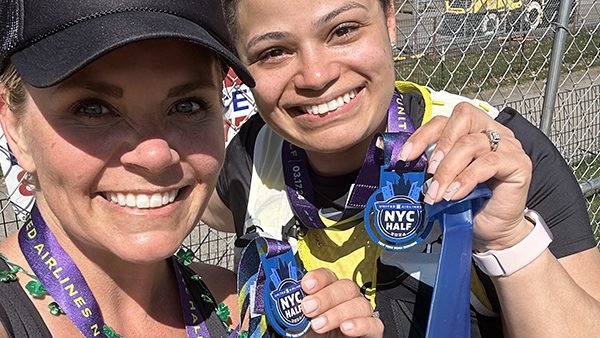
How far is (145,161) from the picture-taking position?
1473 millimetres

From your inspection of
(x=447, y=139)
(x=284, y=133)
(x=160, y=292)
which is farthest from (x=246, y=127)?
(x=447, y=139)

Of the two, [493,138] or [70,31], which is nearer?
[70,31]

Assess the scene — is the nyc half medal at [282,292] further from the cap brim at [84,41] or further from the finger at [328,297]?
the cap brim at [84,41]

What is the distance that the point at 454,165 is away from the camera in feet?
A: 5.41

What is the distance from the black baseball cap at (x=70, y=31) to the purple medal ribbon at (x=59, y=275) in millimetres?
428

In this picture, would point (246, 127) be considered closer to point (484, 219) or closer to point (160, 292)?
point (160, 292)

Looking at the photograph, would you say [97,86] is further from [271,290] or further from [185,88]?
[271,290]

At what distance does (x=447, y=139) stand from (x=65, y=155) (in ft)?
2.90

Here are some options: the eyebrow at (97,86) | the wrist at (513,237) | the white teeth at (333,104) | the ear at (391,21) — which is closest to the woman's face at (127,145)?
the eyebrow at (97,86)

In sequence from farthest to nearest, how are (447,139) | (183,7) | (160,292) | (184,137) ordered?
(160,292)
(447,139)
(184,137)
(183,7)

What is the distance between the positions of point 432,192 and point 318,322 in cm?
40

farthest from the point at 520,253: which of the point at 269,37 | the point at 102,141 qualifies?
the point at 102,141

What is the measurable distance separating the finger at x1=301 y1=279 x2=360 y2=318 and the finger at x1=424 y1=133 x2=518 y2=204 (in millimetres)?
280

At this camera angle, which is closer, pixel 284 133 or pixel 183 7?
pixel 183 7
